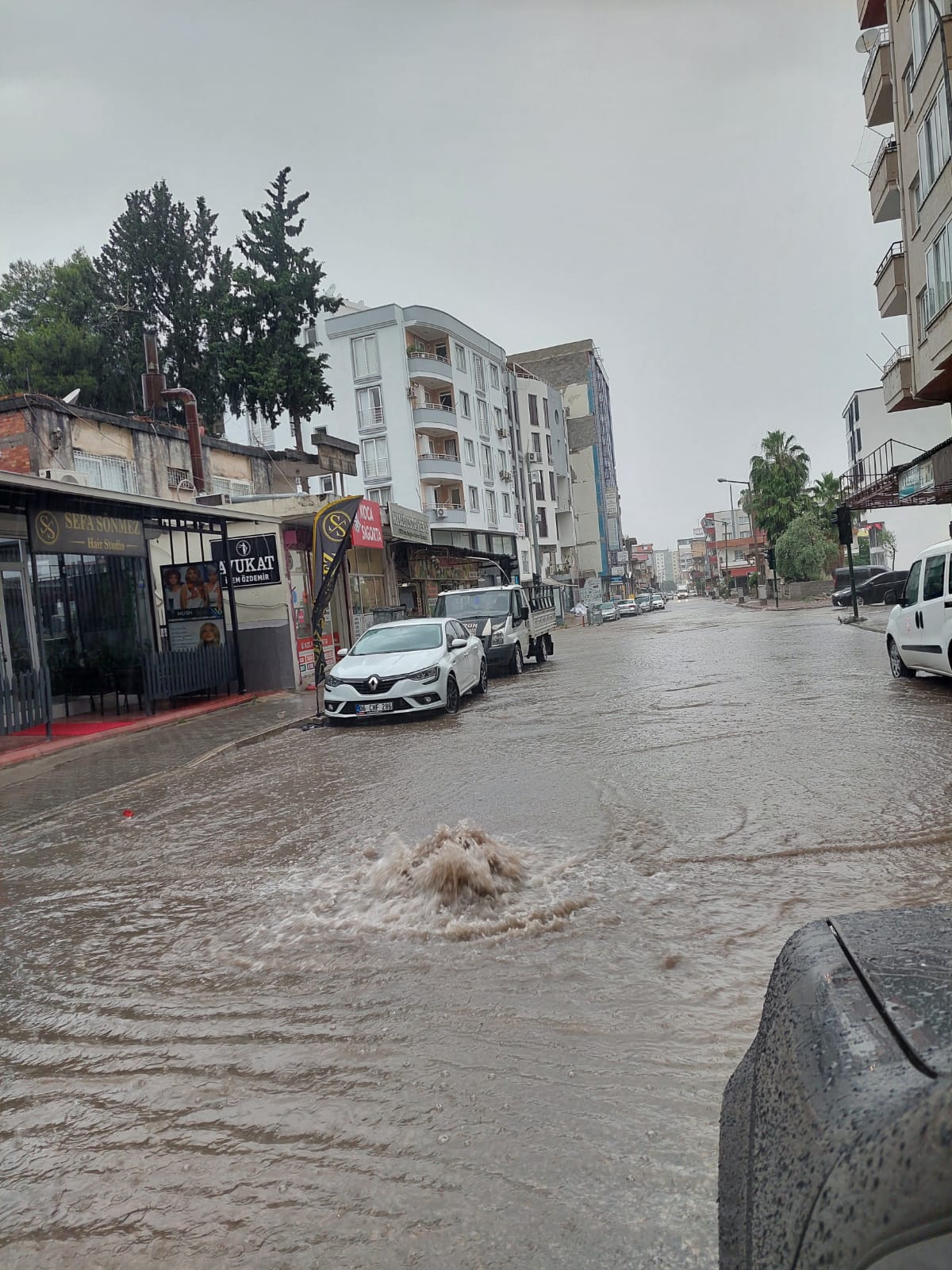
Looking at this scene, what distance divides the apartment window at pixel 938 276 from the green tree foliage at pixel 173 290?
81.0 ft

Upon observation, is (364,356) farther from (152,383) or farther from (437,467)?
(152,383)

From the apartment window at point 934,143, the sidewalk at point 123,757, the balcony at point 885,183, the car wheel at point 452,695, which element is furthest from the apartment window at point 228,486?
the balcony at point 885,183

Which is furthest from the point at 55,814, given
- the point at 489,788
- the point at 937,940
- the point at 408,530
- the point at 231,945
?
the point at 408,530

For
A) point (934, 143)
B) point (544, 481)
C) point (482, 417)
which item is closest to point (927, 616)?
point (934, 143)

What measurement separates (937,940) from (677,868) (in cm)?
391

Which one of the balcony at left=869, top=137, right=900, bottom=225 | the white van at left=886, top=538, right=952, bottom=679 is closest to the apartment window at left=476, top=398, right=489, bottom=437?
the balcony at left=869, top=137, right=900, bottom=225

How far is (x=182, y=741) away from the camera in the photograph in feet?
44.3

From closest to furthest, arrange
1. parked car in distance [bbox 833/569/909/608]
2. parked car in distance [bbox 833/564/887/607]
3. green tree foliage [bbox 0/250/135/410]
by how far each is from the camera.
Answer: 1. green tree foliage [bbox 0/250/135/410]
2. parked car in distance [bbox 833/569/909/608]
3. parked car in distance [bbox 833/564/887/607]

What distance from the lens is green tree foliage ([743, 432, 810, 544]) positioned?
→ 62875 mm

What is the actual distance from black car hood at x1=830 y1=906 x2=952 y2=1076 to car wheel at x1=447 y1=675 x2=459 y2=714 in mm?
12149

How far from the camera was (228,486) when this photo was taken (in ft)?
84.6

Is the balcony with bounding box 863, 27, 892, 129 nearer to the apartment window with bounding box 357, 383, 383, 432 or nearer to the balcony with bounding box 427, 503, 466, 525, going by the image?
the balcony with bounding box 427, 503, 466, 525

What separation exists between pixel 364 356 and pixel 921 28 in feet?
113

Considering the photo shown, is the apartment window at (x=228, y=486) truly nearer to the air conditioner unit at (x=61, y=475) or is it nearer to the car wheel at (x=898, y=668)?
the air conditioner unit at (x=61, y=475)
